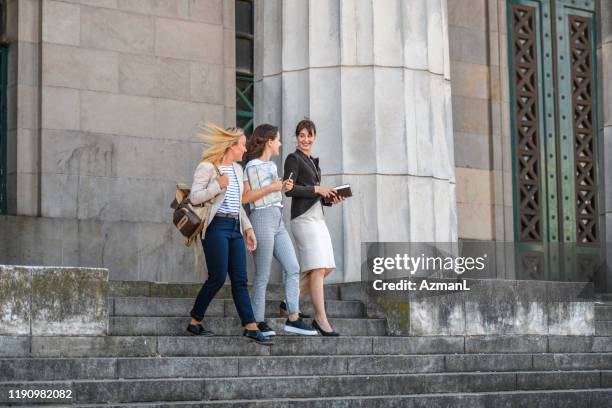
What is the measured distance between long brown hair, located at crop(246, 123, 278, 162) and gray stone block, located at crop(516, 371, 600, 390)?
119 inches

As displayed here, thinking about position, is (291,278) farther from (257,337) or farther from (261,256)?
(257,337)

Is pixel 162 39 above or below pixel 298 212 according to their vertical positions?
above

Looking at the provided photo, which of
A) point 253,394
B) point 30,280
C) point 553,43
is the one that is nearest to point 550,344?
point 253,394

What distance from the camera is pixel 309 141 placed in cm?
1170

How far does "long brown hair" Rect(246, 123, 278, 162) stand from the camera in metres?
11.4

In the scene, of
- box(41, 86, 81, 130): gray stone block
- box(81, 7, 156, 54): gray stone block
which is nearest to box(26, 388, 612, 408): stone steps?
box(41, 86, 81, 130): gray stone block

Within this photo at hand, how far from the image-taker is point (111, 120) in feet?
55.3

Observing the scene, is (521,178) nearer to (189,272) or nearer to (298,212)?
(189,272)

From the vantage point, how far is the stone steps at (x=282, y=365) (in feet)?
30.9

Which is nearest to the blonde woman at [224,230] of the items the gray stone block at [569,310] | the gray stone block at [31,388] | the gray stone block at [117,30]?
the gray stone block at [31,388]

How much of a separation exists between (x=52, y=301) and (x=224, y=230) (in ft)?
5.26

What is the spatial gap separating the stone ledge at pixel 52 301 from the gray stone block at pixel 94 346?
0.07 m

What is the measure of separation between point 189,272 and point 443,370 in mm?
6321

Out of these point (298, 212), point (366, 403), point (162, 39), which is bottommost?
point (366, 403)
